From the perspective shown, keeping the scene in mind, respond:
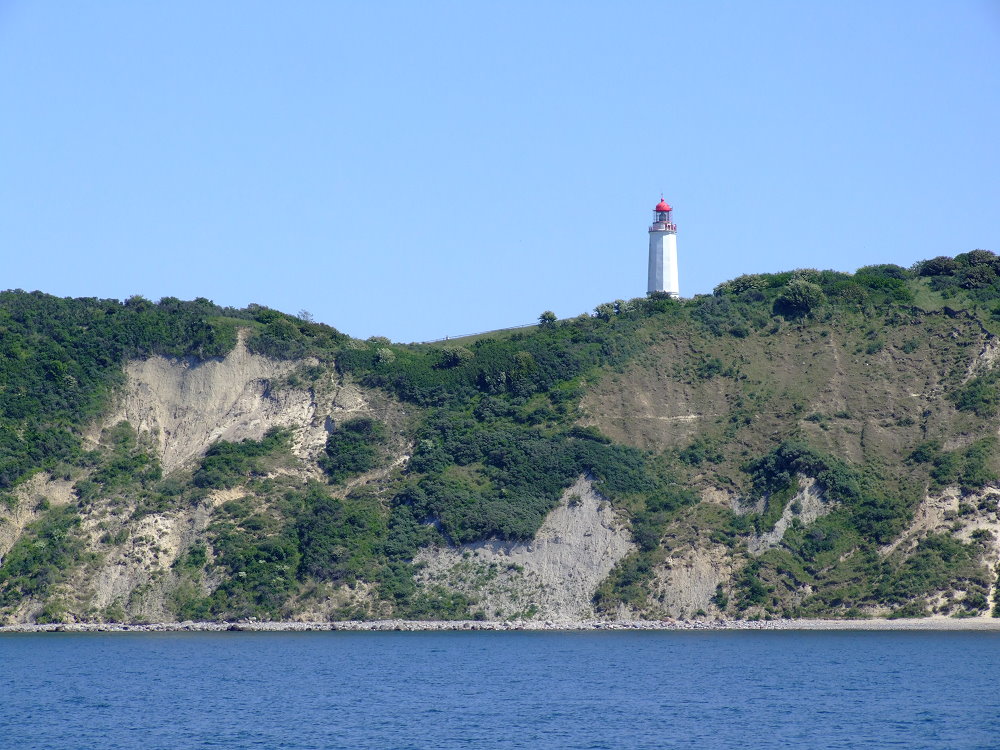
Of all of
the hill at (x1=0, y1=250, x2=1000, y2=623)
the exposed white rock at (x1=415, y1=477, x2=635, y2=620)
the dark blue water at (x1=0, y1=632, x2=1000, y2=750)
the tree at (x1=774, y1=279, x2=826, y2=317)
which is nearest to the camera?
the dark blue water at (x1=0, y1=632, x2=1000, y2=750)

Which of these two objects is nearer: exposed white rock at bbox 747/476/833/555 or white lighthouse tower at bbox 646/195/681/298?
exposed white rock at bbox 747/476/833/555

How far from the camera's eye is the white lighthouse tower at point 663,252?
9194cm

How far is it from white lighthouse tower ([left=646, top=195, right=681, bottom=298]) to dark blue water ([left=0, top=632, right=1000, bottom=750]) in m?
34.0

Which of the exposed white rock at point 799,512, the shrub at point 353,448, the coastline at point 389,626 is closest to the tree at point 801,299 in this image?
the exposed white rock at point 799,512

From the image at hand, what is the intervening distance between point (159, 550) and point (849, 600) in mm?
33066

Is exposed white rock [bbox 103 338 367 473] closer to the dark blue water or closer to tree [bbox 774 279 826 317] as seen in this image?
the dark blue water

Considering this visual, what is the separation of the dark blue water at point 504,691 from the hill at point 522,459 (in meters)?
3.91

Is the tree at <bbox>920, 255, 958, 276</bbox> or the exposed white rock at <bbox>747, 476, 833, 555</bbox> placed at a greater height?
the tree at <bbox>920, 255, 958, 276</bbox>

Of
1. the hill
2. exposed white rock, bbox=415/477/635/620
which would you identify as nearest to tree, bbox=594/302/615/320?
the hill

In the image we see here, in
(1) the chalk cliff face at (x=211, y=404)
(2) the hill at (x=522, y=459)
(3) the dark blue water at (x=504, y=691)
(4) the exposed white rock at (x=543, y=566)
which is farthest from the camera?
(1) the chalk cliff face at (x=211, y=404)

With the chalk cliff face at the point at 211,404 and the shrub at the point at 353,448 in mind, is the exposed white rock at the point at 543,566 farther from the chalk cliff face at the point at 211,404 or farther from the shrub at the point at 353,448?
the chalk cliff face at the point at 211,404

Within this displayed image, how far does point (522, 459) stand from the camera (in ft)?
243

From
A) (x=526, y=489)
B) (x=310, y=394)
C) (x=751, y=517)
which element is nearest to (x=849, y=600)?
(x=751, y=517)

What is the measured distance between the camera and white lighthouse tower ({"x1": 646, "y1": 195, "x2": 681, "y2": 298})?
91.9 meters
